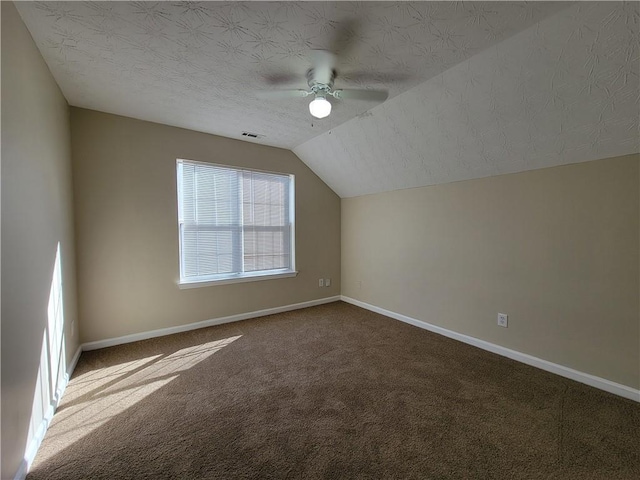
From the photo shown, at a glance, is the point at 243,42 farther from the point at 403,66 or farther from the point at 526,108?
the point at 526,108

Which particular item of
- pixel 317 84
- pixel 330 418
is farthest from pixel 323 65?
pixel 330 418

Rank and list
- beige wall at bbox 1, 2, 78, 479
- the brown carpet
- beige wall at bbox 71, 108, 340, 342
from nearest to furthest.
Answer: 1. beige wall at bbox 1, 2, 78, 479
2. the brown carpet
3. beige wall at bbox 71, 108, 340, 342

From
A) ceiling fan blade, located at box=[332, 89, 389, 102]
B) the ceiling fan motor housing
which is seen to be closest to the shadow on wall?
the ceiling fan motor housing

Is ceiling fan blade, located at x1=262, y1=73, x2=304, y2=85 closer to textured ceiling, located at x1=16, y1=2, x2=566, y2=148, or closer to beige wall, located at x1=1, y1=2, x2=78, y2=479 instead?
textured ceiling, located at x1=16, y1=2, x2=566, y2=148

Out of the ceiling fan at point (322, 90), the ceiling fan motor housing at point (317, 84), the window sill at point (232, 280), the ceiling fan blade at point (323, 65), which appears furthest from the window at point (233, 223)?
the ceiling fan blade at point (323, 65)

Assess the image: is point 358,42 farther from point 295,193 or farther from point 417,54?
point 295,193

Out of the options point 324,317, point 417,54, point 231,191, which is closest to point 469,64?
point 417,54

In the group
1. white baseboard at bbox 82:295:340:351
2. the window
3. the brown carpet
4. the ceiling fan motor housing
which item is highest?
the ceiling fan motor housing

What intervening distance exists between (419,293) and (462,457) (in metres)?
2.19

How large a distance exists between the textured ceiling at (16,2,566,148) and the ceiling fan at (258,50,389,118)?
0.08 meters

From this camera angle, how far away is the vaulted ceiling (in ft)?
5.12

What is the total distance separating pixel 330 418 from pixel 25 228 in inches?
85.0

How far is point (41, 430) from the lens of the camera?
5.62ft

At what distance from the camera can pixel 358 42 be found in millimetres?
1807
